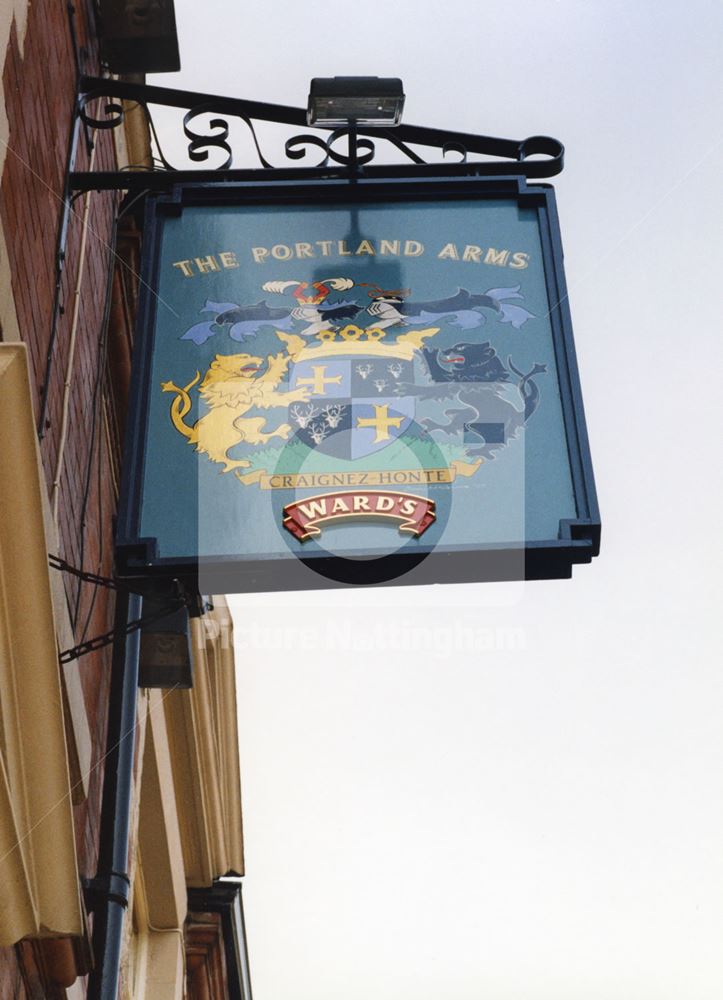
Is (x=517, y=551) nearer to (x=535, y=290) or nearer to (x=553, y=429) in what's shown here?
(x=553, y=429)

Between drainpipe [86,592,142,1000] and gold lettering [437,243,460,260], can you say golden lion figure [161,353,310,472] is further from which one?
drainpipe [86,592,142,1000]

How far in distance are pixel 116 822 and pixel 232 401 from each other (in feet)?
8.17

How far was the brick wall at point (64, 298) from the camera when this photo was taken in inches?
232

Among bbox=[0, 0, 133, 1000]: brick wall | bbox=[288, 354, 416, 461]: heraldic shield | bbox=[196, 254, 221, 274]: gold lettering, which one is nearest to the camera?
bbox=[288, 354, 416, 461]: heraldic shield

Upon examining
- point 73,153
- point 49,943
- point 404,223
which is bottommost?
point 49,943

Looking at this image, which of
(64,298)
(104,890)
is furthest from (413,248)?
(104,890)

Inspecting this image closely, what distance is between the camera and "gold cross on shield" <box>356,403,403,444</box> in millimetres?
5570

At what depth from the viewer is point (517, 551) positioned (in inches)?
200

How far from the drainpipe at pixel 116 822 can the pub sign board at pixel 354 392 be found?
50.5 inches

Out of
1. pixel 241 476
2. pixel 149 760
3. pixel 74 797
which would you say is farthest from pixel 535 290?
pixel 149 760

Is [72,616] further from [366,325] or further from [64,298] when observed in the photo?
[366,325]

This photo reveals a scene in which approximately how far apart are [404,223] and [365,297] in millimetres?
566

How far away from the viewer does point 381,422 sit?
5.63 metres

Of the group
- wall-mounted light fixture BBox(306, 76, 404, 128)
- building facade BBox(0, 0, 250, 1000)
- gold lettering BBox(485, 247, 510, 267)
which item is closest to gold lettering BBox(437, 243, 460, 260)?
gold lettering BBox(485, 247, 510, 267)
